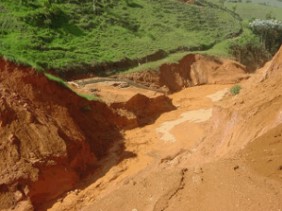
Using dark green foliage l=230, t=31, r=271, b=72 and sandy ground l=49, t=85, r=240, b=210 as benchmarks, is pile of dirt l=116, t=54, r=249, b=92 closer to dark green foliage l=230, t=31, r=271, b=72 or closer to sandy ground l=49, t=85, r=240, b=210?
sandy ground l=49, t=85, r=240, b=210

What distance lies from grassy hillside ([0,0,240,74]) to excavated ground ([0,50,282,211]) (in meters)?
4.20

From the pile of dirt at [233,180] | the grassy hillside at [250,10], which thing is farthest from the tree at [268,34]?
the pile of dirt at [233,180]

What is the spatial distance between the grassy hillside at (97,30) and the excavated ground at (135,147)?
4197 millimetres

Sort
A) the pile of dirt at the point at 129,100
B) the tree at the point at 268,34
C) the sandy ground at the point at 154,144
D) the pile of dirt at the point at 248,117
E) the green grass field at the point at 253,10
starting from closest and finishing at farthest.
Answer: the pile of dirt at the point at 248,117, the sandy ground at the point at 154,144, the pile of dirt at the point at 129,100, the tree at the point at 268,34, the green grass field at the point at 253,10

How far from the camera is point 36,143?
14.8 metres

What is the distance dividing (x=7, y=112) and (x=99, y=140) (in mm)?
5206

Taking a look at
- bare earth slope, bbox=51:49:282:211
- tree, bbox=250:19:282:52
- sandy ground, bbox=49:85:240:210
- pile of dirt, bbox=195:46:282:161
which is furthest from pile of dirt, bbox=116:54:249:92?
pile of dirt, bbox=195:46:282:161

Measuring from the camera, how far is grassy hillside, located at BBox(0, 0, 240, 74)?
27.4 metres

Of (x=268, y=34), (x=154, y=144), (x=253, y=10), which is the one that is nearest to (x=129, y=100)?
(x=154, y=144)

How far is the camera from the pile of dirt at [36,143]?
13.8 m

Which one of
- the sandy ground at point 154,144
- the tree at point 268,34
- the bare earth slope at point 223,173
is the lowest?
the sandy ground at point 154,144

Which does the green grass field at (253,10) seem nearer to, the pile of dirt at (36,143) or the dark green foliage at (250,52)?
the dark green foliage at (250,52)

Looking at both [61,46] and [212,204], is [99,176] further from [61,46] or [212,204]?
[61,46]

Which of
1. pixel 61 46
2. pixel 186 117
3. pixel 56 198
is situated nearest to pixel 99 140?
pixel 56 198
